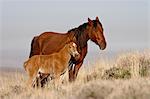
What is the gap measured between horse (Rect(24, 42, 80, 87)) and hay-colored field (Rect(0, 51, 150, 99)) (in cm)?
40

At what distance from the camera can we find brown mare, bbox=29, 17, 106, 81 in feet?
48.8

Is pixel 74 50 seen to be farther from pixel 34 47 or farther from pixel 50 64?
pixel 34 47

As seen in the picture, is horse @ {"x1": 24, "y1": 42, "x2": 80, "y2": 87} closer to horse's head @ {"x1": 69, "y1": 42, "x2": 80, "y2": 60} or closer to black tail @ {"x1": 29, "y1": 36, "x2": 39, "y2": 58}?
horse's head @ {"x1": 69, "y1": 42, "x2": 80, "y2": 60}

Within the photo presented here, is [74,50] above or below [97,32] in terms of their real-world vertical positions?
below

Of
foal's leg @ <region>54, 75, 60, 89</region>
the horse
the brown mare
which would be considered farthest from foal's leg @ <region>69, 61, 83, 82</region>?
foal's leg @ <region>54, 75, 60, 89</region>

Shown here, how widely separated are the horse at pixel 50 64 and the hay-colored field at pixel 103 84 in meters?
0.40

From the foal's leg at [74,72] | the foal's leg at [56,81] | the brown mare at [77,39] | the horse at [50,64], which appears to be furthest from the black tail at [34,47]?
the foal's leg at [56,81]

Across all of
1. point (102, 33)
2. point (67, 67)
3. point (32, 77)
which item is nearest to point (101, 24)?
point (102, 33)

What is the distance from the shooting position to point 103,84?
38.0 ft

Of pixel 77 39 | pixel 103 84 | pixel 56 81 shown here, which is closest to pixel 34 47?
pixel 77 39

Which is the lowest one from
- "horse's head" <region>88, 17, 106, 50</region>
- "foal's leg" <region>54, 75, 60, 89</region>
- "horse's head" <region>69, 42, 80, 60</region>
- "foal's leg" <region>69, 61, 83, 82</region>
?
"foal's leg" <region>54, 75, 60, 89</region>

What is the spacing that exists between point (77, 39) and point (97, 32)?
0.75m

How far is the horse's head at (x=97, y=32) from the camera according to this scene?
14805mm

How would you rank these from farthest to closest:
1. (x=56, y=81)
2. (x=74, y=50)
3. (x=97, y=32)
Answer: (x=74, y=50) → (x=97, y=32) → (x=56, y=81)
